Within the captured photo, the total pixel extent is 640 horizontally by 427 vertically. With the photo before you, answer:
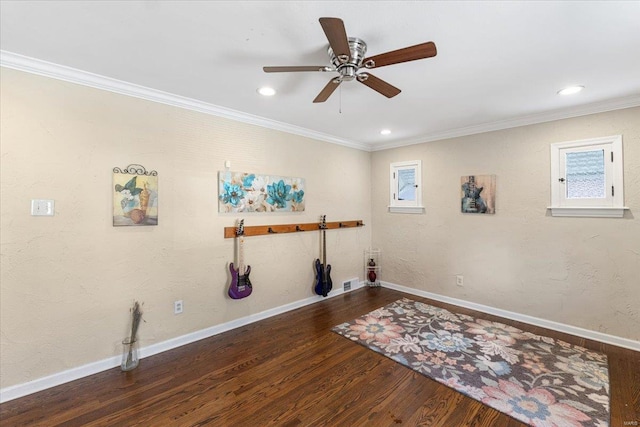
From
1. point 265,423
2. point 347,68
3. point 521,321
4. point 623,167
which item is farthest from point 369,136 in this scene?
point 265,423

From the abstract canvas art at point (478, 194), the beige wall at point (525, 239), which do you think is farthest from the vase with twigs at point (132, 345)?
the abstract canvas art at point (478, 194)

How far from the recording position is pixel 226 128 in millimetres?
3111

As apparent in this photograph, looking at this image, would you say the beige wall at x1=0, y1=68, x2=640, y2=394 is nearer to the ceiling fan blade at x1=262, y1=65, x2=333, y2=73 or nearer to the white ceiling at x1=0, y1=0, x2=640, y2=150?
the white ceiling at x1=0, y1=0, x2=640, y2=150

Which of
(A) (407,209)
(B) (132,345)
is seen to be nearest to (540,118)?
(A) (407,209)

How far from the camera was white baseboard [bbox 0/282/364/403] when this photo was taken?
6.64 feet

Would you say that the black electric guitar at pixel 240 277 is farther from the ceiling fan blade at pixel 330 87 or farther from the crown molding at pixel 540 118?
the crown molding at pixel 540 118

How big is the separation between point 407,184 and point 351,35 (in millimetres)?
3051

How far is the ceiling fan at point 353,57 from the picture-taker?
1422 mm

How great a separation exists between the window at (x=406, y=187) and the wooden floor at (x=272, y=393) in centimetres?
242

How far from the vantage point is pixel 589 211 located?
9.46ft

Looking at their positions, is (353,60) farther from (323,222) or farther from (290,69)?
(323,222)

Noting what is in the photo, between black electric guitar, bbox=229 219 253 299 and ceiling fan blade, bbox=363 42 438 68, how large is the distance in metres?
2.22

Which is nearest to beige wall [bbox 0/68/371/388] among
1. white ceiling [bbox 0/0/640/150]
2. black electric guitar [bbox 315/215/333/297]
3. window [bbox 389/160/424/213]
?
white ceiling [bbox 0/0/640/150]

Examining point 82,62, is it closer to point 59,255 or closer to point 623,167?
point 59,255
